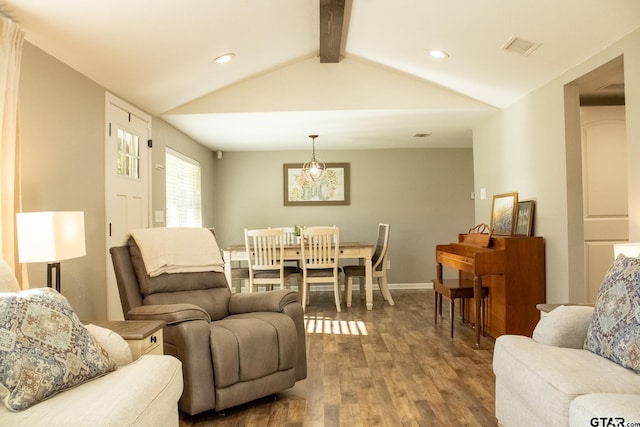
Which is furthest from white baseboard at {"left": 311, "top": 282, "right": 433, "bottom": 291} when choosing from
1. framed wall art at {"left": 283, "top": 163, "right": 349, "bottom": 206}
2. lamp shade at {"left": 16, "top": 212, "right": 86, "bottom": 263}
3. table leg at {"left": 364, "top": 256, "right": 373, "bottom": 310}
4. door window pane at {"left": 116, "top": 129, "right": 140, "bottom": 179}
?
lamp shade at {"left": 16, "top": 212, "right": 86, "bottom": 263}

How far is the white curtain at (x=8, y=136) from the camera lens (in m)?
2.49

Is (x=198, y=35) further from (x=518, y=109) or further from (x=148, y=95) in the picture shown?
(x=518, y=109)

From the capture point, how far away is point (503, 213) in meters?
4.79

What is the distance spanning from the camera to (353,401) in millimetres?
2820

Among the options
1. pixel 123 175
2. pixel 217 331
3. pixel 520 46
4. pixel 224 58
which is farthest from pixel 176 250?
pixel 520 46

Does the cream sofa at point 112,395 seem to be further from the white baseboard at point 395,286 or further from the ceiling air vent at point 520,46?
the white baseboard at point 395,286

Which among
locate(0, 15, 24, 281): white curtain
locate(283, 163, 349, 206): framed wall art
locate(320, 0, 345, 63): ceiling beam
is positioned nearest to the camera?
locate(0, 15, 24, 281): white curtain

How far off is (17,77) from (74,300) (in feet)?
4.95

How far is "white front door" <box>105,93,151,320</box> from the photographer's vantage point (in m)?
3.95

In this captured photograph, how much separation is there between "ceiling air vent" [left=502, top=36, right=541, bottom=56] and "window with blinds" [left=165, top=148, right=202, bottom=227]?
3.51m

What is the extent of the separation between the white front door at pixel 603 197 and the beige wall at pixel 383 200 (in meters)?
3.22

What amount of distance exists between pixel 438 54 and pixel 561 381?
3051 mm

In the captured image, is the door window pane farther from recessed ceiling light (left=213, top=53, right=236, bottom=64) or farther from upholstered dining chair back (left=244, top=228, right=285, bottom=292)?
upholstered dining chair back (left=244, top=228, right=285, bottom=292)

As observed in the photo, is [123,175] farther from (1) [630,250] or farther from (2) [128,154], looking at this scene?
(1) [630,250]
